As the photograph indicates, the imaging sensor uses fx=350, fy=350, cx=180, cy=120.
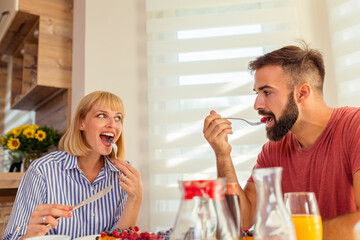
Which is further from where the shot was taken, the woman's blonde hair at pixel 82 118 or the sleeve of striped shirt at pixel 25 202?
the woman's blonde hair at pixel 82 118

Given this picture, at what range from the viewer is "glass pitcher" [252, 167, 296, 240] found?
55cm

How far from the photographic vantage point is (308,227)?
0.62 m

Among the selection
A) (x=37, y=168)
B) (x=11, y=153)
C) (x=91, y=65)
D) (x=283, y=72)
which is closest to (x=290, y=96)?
(x=283, y=72)

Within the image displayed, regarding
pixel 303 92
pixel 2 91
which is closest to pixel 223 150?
pixel 303 92

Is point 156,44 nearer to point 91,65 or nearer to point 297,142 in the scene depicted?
point 91,65

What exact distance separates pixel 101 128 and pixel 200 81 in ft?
2.55

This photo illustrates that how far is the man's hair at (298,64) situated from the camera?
130 centimetres

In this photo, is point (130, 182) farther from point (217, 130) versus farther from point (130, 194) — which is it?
point (217, 130)

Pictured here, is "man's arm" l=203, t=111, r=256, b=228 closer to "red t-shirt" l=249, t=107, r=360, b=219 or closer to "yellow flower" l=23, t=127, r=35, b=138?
"red t-shirt" l=249, t=107, r=360, b=219

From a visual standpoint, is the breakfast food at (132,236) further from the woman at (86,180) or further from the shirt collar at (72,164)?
the shirt collar at (72,164)

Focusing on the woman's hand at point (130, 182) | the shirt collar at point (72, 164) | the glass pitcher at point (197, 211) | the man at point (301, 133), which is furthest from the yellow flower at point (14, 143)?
the glass pitcher at point (197, 211)

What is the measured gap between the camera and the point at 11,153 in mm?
2445

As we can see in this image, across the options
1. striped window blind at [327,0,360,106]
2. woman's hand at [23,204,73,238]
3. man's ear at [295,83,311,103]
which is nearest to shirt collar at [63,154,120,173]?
woman's hand at [23,204,73,238]

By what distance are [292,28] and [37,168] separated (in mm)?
1521
